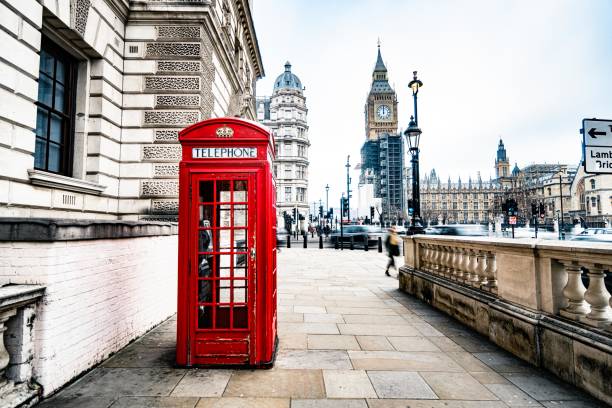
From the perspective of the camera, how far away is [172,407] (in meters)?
3.13

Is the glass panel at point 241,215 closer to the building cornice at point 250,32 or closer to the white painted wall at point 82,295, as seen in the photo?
the white painted wall at point 82,295

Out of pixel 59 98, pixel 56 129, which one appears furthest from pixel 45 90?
pixel 56 129

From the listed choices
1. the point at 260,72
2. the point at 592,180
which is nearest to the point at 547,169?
the point at 592,180

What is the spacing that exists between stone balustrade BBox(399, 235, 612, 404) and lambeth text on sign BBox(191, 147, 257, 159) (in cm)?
367

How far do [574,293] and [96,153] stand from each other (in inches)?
343

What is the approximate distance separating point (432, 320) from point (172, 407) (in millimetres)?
4605

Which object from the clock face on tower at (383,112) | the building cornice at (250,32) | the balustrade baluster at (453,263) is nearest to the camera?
the balustrade baluster at (453,263)

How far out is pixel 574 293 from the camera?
3.84 meters

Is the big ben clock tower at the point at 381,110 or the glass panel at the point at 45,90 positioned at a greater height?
the big ben clock tower at the point at 381,110

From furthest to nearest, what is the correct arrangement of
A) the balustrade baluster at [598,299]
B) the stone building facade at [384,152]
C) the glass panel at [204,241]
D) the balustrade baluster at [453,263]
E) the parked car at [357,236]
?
the stone building facade at [384,152] < the parked car at [357,236] < the balustrade baluster at [453,263] < the glass panel at [204,241] < the balustrade baluster at [598,299]

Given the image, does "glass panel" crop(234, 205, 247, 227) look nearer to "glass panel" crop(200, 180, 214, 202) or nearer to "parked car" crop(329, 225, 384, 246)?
"glass panel" crop(200, 180, 214, 202)

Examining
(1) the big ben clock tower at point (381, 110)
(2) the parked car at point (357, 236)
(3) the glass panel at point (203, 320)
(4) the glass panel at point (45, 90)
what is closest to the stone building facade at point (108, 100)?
(4) the glass panel at point (45, 90)

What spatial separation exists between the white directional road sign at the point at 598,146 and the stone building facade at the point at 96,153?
19.0 ft

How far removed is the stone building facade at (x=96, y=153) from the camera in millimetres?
3396
